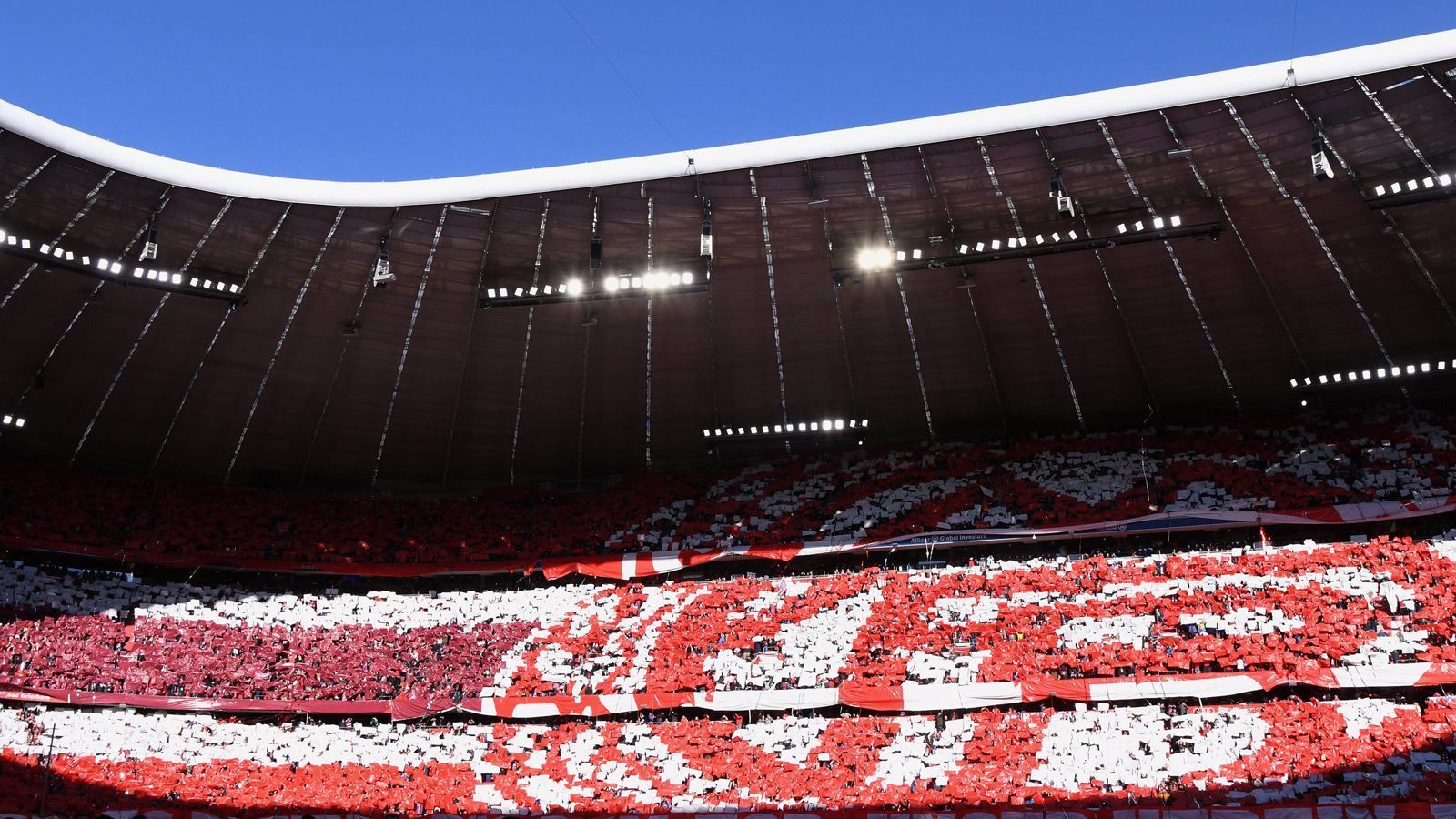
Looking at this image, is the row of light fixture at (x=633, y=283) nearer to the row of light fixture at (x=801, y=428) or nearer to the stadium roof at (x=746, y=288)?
the stadium roof at (x=746, y=288)

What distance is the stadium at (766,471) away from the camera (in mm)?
23750

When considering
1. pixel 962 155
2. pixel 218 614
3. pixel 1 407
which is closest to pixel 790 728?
pixel 962 155

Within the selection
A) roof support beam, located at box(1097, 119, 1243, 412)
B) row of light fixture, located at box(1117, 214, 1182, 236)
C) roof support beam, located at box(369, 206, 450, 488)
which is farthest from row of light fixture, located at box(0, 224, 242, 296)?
row of light fixture, located at box(1117, 214, 1182, 236)

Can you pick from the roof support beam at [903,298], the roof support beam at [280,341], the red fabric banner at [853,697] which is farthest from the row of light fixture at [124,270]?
the roof support beam at [903,298]

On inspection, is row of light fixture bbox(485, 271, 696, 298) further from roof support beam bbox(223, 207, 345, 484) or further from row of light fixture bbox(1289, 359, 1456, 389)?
row of light fixture bbox(1289, 359, 1456, 389)

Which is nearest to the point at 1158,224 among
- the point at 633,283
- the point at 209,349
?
the point at 633,283

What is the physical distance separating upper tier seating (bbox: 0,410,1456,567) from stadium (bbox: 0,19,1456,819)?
0.16 m

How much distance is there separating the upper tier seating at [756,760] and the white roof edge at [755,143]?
1223cm

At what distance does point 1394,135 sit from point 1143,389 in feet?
36.8

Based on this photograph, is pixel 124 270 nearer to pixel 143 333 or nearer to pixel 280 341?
pixel 143 333

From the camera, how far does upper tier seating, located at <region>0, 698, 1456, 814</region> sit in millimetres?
21312

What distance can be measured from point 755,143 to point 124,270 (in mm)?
15116

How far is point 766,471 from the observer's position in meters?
37.7

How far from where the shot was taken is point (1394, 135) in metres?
24.2
